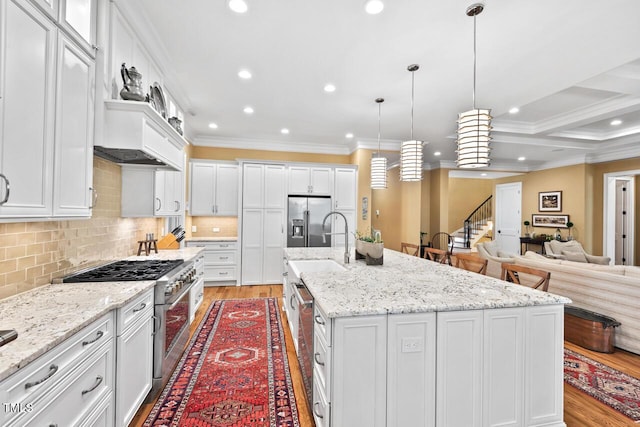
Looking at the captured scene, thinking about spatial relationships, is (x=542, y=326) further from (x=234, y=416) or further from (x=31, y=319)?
(x=31, y=319)

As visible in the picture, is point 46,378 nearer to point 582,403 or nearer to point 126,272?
point 126,272

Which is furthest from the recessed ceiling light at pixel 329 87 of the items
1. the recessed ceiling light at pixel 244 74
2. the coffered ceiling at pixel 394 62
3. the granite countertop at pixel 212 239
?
the granite countertop at pixel 212 239

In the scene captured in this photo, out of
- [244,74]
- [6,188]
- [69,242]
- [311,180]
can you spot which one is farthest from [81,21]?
[311,180]

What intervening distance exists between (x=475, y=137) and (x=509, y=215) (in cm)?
844

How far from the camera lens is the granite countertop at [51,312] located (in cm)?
100

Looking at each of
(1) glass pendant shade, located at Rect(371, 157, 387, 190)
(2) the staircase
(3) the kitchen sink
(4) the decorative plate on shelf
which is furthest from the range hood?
(2) the staircase

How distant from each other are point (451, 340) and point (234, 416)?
59.7 inches

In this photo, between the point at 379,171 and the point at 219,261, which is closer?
the point at 379,171

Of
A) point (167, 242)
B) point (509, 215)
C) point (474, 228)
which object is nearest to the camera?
point (167, 242)

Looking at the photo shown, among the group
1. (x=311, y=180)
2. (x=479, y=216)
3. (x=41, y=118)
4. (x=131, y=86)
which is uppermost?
(x=131, y=86)

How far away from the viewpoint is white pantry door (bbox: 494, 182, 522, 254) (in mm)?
8742

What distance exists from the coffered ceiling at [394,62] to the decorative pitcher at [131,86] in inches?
21.7

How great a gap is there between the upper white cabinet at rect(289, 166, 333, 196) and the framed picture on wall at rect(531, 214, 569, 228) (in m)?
6.20

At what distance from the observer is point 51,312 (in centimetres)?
137
